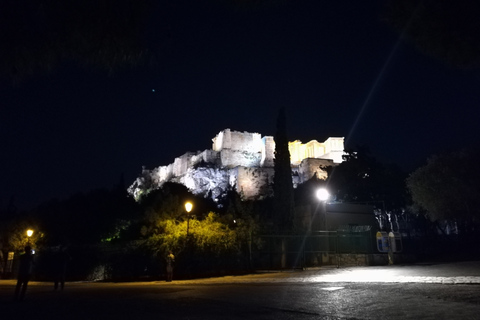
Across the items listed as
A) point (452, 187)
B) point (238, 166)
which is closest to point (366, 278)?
point (452, 187)

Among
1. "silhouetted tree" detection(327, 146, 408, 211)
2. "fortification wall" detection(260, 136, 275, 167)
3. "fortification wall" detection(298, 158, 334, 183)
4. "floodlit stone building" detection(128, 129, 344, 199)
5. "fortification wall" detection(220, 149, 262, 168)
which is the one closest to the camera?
"silhouetted tree" detection(327, 146, 408, 211)

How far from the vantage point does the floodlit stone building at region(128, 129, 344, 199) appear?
85.7m

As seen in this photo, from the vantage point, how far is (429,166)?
35.2 metres

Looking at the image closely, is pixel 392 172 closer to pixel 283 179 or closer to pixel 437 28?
pixel 283 179

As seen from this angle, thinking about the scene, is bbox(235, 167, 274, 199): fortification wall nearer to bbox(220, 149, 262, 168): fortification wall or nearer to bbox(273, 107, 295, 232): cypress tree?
bbox(220, 149, 262, 168): fortification wall

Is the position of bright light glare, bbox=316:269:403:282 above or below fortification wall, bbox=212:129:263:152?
below

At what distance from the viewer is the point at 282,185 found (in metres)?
33.8

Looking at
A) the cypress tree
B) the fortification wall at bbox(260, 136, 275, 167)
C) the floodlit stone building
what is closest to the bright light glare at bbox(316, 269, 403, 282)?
the cypress tree

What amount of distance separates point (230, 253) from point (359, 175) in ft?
108

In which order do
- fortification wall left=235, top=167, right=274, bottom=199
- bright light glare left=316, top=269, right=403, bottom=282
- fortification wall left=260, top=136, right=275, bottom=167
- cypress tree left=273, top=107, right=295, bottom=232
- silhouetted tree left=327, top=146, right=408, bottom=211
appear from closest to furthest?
1. bright light glare left=316, top=269, right=403, bottom=282
2. cypress tree left=273, top=107, right=295, bottom=232
3. silhouetted tree left=327, top=146, right=408, bottom=211
4. fortification wall left=235, top=167, right=274, bottom=199
5. fortification wall left=260, top=136, right=275, bottom=167

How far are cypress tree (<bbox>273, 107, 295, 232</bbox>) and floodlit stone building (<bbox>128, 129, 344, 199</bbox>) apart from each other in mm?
42350

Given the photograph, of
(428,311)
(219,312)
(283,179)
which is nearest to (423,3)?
(428,311)

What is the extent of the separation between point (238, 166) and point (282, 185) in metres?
54.8

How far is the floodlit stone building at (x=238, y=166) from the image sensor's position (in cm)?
8569
